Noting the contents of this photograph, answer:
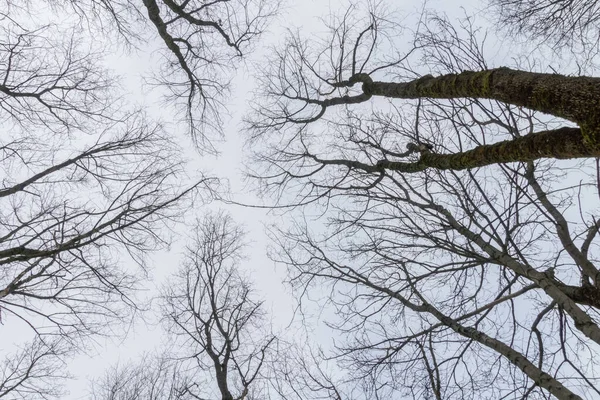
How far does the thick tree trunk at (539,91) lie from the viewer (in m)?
1.96

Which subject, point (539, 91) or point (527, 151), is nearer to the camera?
point (539, 91)

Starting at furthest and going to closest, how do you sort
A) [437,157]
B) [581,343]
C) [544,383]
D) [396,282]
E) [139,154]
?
1. [139,154]
2. [396,282]
3. [581,343]
4. [437,157]
5. [544,383]

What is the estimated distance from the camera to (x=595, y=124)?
75.3 inches

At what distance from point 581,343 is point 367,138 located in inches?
140

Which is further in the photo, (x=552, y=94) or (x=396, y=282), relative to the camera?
(x=396, y=282)

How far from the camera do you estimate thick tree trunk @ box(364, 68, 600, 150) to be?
1958 millimetres

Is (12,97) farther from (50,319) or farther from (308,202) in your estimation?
(308,202)

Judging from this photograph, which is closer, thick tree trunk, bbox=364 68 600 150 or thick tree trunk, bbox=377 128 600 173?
thick tree trunk, bbox=364 68 600 150

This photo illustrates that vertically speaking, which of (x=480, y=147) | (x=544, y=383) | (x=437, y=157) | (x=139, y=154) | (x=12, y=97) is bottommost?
(x=544, y=383)

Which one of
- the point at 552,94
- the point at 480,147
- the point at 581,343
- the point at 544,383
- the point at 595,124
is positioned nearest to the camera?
the point at 595,124

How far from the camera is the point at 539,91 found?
7.54 feet

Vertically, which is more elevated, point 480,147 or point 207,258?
point 207,258

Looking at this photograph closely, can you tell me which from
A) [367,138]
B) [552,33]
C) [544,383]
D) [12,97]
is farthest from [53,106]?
[552,33]

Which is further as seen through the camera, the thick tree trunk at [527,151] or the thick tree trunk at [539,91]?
the thick tree trunk at [527,151]
